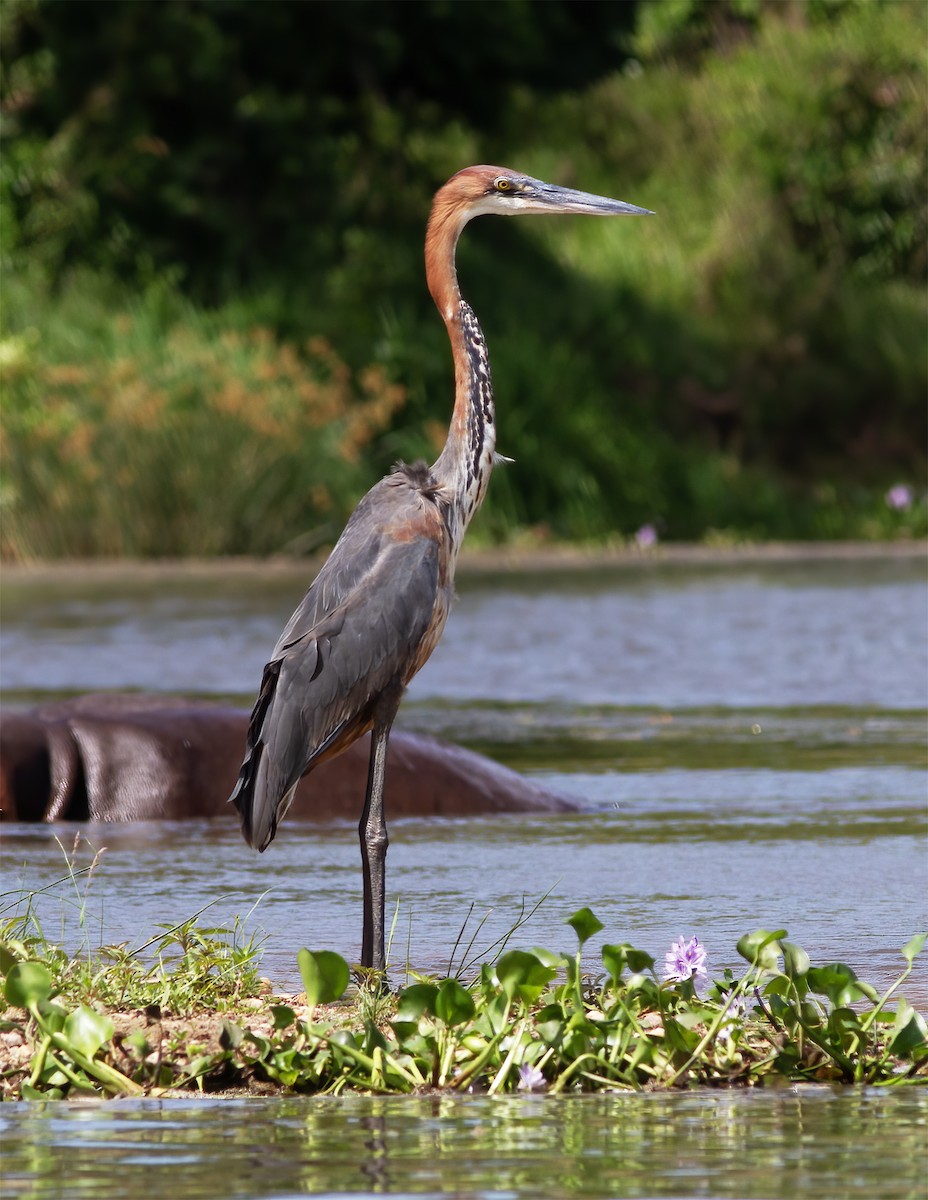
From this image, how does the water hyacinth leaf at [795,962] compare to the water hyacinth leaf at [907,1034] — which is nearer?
the water hyacinth leaf at [907,1034]

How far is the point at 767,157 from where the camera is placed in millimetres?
26234

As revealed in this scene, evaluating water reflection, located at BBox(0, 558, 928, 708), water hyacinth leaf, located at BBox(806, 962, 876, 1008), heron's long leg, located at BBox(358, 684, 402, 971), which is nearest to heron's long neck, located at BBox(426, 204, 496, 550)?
heron's long leg, located at BBox(358, 684, 402, 971)

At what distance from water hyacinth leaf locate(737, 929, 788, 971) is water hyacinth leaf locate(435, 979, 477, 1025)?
534 mm

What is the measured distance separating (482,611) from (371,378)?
5.03 m

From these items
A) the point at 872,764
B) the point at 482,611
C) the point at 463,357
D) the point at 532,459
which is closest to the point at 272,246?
the point at 532,459

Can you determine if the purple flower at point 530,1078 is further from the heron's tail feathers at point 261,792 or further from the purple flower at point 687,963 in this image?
the heron's tail feathers at point 261,792

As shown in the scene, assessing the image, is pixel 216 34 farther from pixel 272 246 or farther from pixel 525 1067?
pixel 525 1067

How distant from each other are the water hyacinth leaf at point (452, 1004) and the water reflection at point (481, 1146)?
0.19 meters

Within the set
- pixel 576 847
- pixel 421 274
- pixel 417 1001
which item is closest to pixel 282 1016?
pixel 417 1001

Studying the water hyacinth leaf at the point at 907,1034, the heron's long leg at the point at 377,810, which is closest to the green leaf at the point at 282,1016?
the heron's long leg at the point at 377,810

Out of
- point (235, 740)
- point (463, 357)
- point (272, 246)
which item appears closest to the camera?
point (463, 357)

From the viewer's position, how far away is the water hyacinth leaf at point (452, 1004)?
4.16m

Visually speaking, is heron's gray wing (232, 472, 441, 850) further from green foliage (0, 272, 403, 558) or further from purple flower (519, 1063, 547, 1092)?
green foliage (0, 272, 403, 558)

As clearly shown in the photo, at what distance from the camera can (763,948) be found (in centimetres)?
432
